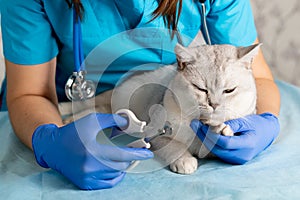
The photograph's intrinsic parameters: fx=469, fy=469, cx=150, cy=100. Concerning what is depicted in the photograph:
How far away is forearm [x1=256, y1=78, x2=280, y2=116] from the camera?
3.50ft

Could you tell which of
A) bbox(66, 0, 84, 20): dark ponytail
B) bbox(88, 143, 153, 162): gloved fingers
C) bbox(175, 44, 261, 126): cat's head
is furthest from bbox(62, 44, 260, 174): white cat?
bbox(66, 0, 84, 20): dark ponytail

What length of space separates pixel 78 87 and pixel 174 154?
0.23 meters

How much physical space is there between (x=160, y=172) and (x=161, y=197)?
0.09 meters

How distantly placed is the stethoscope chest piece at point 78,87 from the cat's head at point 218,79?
19 cm

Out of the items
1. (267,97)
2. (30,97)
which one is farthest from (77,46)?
(267,97)

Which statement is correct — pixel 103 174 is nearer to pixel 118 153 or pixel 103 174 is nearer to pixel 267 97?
pixel 118 153

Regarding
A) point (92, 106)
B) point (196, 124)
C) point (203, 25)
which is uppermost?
point (203, 25)

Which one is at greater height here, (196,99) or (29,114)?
(196,99)

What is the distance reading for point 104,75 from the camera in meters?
1.12

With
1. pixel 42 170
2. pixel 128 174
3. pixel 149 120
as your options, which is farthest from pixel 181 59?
pixel 42 170

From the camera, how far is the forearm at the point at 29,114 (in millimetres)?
972

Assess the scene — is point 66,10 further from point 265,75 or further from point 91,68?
point 265,75

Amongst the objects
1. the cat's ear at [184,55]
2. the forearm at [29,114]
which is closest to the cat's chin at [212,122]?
the cat's ear at [184,55]

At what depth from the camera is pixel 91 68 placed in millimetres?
1086
